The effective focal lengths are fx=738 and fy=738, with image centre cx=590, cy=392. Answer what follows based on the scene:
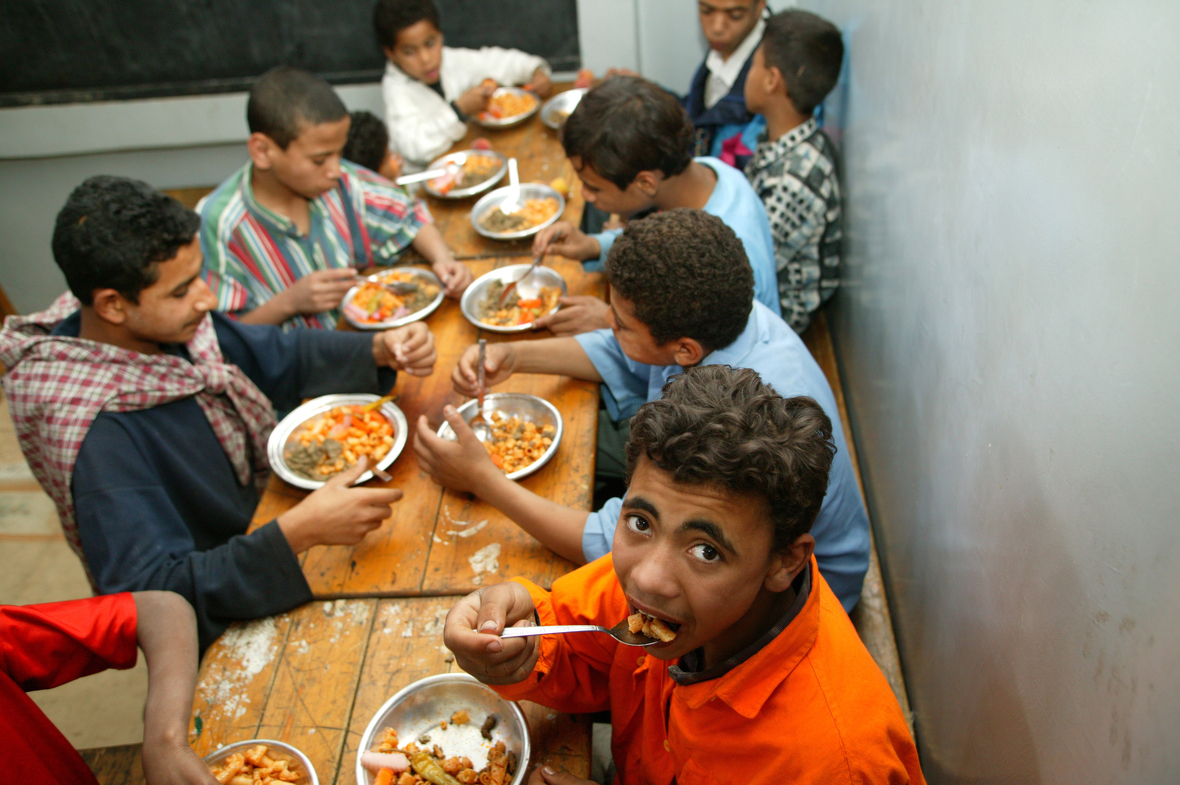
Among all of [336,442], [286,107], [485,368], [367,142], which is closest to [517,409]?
[485,368]

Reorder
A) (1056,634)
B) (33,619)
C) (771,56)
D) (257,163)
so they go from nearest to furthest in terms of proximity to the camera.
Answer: (1056,634)
(33,619)
(257,163)
(771,56)

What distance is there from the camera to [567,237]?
9.11 ft

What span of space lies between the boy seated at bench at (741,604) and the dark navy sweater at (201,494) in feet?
1.97

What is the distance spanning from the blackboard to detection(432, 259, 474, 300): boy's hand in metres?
2.85

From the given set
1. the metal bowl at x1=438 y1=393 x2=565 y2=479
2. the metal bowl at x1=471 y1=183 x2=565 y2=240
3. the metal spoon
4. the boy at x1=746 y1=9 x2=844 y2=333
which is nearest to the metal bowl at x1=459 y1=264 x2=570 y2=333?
the metal bowl at x1=471 y1=183 x2=565 y2=240

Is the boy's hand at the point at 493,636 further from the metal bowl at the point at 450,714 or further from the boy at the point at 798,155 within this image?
the boy at the point at 798,155

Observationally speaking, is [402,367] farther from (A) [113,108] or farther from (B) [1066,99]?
(A) [113,108]

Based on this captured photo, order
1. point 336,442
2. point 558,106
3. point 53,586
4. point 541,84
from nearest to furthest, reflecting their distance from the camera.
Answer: point 336,442 < point 53,586 < point 558,106 < point 541,84

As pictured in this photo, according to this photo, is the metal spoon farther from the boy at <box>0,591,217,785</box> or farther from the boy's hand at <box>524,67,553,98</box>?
the boy's hand at <box>524,67,553,98</box>

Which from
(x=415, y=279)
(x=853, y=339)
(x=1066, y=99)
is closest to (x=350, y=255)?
(x=415, y=279)

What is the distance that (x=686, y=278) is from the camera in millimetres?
1699

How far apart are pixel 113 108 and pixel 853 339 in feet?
16.4

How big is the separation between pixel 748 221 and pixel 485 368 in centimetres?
105

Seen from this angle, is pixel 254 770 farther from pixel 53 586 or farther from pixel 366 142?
pixel 366 142
